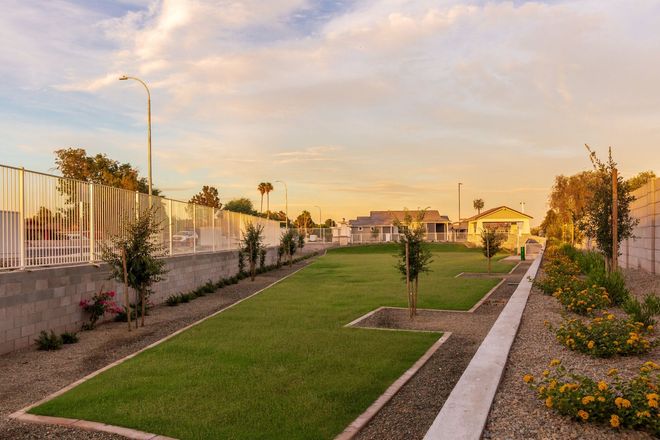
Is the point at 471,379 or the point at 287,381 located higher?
the point at 471,379

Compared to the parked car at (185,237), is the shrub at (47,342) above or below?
below

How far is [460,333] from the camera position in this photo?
10.9 m

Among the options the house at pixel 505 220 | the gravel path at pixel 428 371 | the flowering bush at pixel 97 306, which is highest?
the house at pixel 505 220

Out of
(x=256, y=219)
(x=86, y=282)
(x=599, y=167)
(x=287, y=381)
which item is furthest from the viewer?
(x=256, y=219)

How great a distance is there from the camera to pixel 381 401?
21.5ft

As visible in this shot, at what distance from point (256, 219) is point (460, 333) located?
25.7m

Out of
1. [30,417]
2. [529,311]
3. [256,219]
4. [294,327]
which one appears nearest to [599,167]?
[529,311]

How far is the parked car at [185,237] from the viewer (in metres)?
19.7

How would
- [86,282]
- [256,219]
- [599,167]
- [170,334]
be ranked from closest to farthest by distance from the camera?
[170,334] < [86,282] < [599,167] < [256,219]

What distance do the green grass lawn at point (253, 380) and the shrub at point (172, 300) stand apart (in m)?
4.19

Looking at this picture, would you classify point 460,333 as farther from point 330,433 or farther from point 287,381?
point 330,433

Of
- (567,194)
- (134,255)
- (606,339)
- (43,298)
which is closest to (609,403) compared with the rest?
(606,339)

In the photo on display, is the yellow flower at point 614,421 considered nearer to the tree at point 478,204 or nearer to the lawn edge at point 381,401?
the lawn edge at point 381,401

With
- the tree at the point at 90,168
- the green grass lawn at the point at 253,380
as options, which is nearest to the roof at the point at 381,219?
the tree at the point at 90,168
